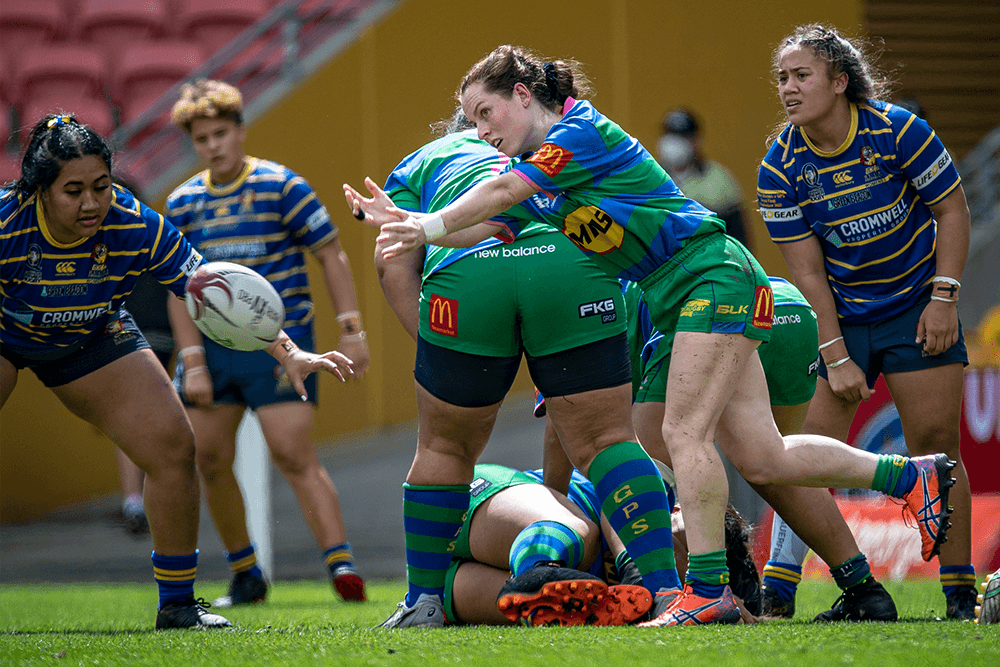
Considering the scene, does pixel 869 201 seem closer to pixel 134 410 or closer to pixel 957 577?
pixel 957 577

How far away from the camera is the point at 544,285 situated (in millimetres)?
3387

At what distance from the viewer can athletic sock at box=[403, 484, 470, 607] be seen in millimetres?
3512

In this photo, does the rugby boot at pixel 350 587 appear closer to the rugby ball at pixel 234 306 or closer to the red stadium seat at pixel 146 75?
the rugby ball at pixel 234 306

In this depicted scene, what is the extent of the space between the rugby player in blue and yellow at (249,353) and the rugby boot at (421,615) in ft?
4.69

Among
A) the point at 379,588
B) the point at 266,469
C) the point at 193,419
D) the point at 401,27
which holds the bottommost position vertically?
the point at 379,588

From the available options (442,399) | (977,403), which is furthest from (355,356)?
(977,403)

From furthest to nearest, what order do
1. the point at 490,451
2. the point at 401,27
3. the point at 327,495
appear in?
the point at 401,27, the point at 490,451, the point at 327,495

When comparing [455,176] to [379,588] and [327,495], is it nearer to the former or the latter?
[327,495]

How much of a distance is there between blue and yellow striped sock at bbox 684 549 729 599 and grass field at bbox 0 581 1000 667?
0.14 metres

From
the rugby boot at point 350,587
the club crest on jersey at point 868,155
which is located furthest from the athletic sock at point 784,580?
the rugby boot at point 350,587

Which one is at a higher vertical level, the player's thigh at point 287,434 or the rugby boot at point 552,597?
the player's thigh at point 287,434

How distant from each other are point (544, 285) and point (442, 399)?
0.48m

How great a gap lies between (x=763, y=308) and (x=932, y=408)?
99 cm

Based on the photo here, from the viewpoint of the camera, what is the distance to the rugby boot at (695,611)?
297cm
